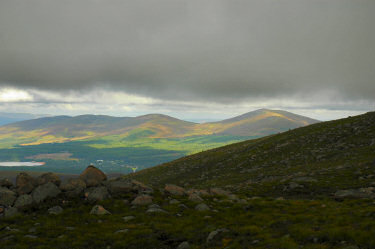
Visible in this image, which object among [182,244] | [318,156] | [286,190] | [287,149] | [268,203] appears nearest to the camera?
[182,244]

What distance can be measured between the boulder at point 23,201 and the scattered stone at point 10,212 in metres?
1.02

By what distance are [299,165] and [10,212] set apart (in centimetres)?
4521

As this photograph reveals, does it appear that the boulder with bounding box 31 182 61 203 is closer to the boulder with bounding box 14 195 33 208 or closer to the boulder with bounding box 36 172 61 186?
the boulder with bounding box 14 195 33 208

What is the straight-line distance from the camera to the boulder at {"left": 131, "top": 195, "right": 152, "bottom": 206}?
26.6m

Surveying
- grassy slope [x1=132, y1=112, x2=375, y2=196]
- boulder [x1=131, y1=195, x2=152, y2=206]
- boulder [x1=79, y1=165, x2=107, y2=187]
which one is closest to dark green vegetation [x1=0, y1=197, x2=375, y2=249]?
boulder [x1=131, y1=195, x2=152, y2=206]

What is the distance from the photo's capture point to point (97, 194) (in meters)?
27.9

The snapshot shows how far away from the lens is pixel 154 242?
1747cm

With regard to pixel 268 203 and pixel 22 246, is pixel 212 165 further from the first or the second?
pixel 22 246

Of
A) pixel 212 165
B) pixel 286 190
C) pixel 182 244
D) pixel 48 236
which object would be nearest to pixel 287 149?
pixel 212 165

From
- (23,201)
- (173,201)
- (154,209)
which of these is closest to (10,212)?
(23,201)

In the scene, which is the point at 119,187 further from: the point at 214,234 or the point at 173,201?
the point at 214,234

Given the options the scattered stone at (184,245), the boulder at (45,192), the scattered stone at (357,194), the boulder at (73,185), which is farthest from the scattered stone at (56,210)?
the scattered stone at (357,194)

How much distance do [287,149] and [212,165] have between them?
20.9m

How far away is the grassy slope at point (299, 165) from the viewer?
110ft
